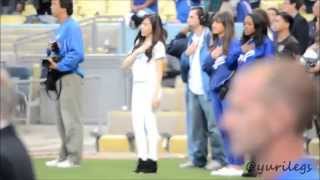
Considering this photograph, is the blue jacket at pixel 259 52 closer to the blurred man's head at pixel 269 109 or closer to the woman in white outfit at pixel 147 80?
the woman in white outfit at pixel 147 80

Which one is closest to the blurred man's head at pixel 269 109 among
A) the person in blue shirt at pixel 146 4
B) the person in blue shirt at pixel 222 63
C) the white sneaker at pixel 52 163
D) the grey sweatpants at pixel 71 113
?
the person in blue shirt at pixel 222 63

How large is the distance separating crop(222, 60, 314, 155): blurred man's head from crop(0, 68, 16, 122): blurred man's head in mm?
1818

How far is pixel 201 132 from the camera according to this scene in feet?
34.3

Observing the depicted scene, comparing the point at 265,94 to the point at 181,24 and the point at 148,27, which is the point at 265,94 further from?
the point at 181,24

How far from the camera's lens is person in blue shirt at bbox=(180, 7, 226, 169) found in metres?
10.2

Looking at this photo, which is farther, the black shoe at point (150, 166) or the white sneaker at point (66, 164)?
the white sneaker at point (66, 164)

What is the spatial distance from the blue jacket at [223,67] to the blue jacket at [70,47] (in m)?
1.44

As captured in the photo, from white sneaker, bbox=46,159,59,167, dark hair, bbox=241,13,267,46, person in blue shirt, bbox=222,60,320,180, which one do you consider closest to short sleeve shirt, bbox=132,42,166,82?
dark hair, bbox=241,13,267,46

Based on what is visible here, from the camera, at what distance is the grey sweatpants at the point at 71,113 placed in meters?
Answer: 10.3

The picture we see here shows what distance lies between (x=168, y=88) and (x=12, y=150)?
10576mm

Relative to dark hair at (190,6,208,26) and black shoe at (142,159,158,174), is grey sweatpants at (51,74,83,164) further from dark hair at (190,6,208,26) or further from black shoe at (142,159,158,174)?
dark hair at (190,6,208,26)

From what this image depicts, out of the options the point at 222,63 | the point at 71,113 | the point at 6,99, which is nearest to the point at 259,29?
the point at 222,63

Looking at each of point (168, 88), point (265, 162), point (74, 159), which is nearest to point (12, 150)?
point (265, 162)

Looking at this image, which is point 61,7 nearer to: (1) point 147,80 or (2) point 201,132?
(1) point 147,80
